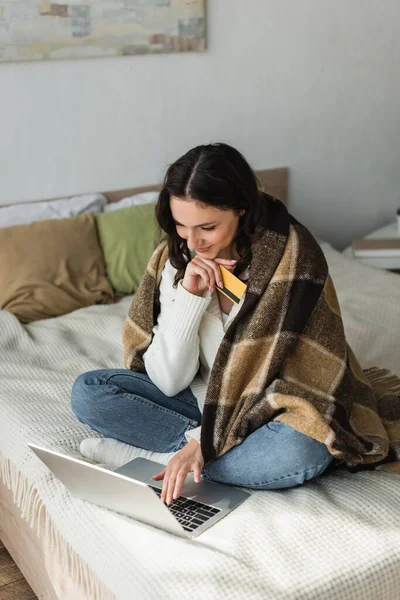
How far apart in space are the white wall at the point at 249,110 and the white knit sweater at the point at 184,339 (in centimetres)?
120

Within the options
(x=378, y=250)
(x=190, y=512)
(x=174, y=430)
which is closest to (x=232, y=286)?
(x=174, y=430)

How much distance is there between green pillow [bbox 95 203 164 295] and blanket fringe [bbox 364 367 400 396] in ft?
3.20

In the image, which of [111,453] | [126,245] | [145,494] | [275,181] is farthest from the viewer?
[275,181]

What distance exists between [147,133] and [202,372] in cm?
142

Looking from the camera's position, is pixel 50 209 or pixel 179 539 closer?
pixel 179 539

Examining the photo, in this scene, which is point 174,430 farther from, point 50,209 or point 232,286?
point 50,209

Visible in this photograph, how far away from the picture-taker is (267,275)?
1608mm

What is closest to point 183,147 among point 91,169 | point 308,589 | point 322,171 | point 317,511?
point 91,169

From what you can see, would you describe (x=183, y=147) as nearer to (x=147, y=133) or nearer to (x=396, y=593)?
(x=147, y=133)

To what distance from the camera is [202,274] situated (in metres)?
1.61

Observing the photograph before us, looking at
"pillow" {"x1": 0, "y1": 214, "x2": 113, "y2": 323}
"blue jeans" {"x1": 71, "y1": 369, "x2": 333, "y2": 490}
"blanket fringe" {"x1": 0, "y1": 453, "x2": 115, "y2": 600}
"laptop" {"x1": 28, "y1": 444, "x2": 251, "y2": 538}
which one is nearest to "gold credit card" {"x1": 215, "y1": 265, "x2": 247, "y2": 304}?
"blue jeans" {"x1": 71, "y1": 369, "x2": 333, "y2": 490}

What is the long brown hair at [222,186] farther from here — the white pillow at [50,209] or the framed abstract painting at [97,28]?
the framed abstract painting at [97,28]

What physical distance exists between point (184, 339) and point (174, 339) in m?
0.02

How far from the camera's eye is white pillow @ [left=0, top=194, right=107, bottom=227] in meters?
2.69
